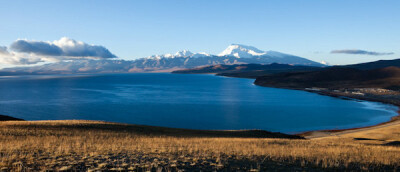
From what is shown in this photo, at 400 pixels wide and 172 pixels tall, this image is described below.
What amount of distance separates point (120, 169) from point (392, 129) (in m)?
55.0

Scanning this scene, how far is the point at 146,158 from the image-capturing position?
1295 centimetres

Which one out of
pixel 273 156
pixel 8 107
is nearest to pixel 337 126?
pixel 273 156

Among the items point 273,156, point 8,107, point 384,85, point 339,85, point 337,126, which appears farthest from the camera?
point 339,85

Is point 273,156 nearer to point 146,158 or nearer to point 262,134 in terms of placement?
point 146,158

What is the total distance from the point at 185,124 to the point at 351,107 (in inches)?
2520

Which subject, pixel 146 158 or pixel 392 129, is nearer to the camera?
pixel 146 158

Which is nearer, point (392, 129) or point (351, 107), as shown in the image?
point (392, 129)

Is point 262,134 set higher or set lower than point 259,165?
lower

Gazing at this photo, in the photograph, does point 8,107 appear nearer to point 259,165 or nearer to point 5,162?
point 5,162

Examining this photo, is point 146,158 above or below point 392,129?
above

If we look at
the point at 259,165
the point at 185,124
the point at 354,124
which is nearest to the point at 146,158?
the point at 259,165

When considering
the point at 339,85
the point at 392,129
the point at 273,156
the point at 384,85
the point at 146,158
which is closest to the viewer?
the point at 146,158

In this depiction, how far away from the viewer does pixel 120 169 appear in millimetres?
10469

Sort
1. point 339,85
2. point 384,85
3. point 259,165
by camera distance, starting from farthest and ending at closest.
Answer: point 339,85 < point 384,85 < point 259,165
